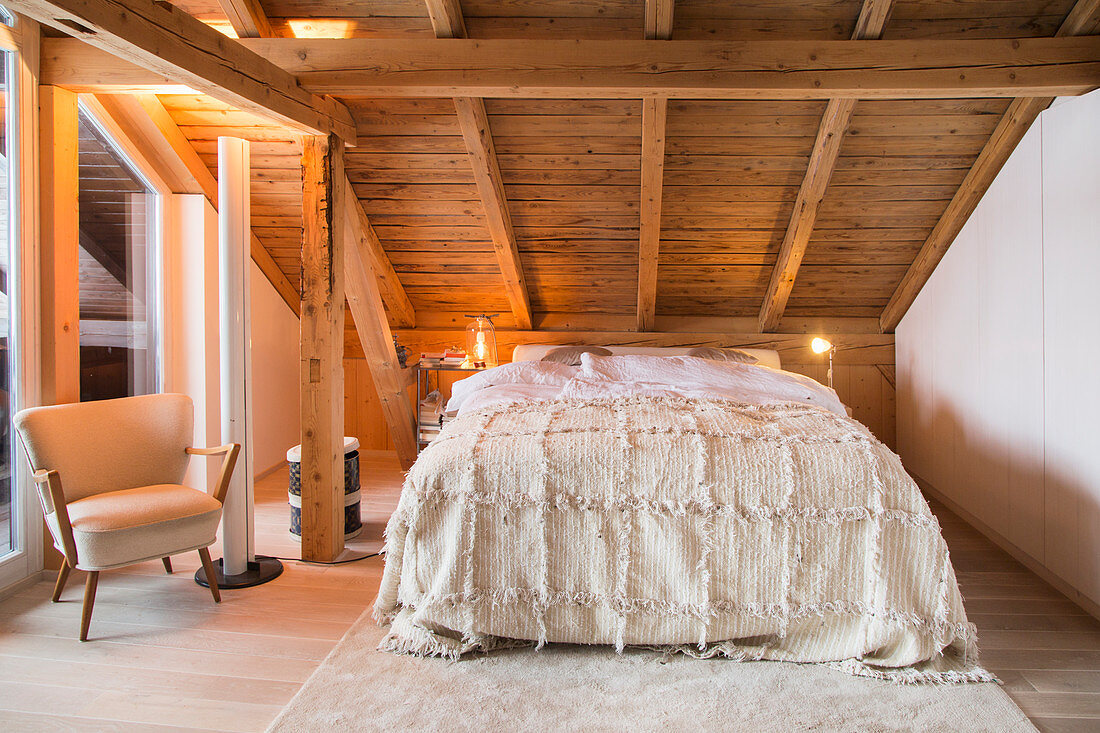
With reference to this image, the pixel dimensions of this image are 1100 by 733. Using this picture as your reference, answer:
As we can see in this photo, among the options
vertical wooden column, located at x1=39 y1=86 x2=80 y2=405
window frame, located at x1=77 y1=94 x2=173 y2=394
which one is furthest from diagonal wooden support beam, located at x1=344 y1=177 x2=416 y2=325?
vertical wooden column, located at x1=39 y1=86 x2=80 y2=405

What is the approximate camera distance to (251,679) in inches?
82.8

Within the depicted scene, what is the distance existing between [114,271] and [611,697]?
111 inches

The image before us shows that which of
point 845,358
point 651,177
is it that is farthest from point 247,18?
point 845,358

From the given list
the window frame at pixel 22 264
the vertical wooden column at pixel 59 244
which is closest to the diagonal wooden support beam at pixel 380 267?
the vertical wooden column at pixel 59 244

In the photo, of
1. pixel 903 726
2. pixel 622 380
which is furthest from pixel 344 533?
pixel 903 726

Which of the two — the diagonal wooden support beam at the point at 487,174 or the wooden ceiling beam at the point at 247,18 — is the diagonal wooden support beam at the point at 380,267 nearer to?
the diagonal wooden support beam at the point at 487,174

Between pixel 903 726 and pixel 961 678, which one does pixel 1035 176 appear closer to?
pixel 961 678

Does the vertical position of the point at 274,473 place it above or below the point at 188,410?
below

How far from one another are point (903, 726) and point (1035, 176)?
229cm

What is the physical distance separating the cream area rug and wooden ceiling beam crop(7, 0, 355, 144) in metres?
1.86

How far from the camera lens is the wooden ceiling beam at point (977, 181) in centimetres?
283

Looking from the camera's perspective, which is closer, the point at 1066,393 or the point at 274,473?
the point at 1066,393

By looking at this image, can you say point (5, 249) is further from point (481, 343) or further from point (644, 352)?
point (644, 352)

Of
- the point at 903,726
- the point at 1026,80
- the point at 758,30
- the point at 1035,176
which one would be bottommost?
the point at 903,726
